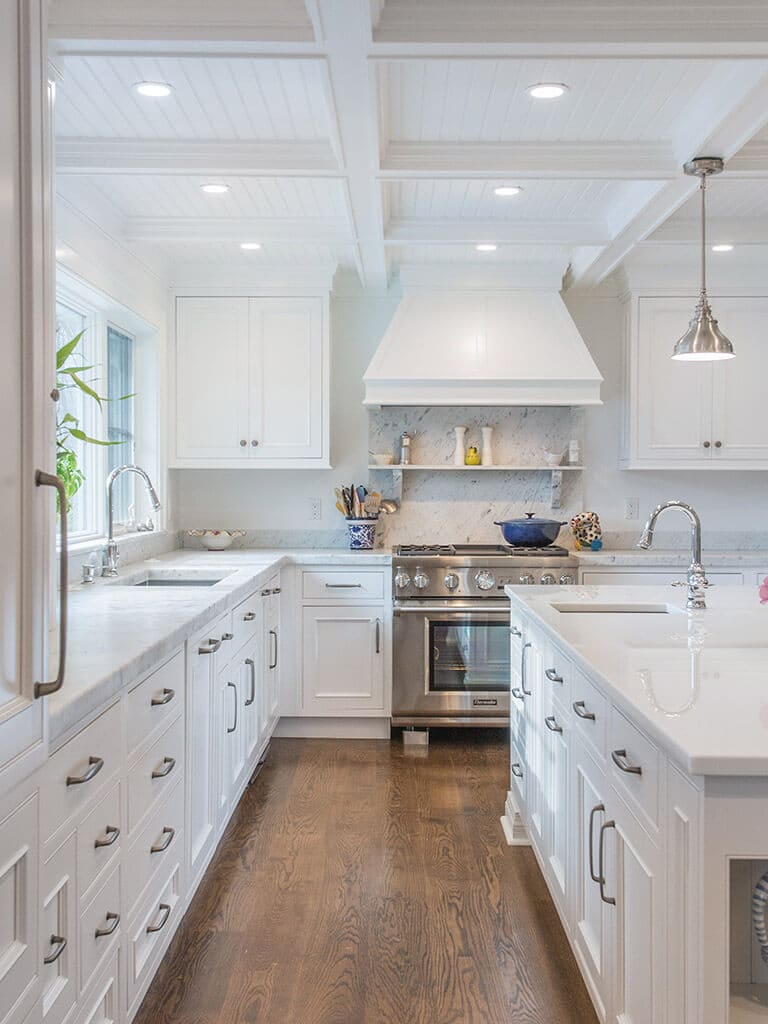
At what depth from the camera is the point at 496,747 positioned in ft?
14.1

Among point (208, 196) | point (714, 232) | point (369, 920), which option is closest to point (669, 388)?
point (714, 232)

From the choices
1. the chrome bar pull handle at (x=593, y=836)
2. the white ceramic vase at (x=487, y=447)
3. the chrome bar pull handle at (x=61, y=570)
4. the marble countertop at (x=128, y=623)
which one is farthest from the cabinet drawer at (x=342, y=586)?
the chrome bar pull handle at (x=61, y=570)

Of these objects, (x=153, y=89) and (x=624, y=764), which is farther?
(x=153, y=89)

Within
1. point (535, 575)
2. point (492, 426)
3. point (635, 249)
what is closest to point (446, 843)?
point (535, 575)

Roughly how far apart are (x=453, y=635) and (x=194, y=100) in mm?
2699

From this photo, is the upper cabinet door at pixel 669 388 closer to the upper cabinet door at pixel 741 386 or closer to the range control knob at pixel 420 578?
the upper cabinet door at pixel 741 386

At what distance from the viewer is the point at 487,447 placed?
4.84 metres

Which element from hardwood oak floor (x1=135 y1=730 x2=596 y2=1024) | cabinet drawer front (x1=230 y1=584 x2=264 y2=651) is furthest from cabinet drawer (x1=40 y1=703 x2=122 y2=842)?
cabinet drawer front (x1=230 y1=584 x2=264 y2=651)

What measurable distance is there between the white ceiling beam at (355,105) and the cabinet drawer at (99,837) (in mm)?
1800

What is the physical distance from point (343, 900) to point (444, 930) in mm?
350

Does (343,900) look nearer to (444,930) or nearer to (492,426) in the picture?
(444,930)

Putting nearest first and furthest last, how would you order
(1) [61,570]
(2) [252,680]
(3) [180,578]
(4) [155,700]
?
(1) [61,570] → (4) [155,700] → (2) [252,680] → (3) [180,578]

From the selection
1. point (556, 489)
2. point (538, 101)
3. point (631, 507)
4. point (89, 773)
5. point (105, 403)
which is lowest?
point (89, 773)

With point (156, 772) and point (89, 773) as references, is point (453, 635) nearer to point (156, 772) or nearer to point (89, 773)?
point (156, 772)
